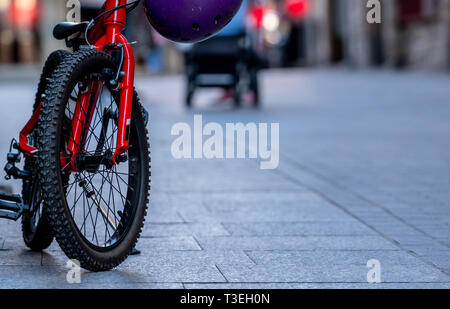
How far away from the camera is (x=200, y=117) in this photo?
11867mm

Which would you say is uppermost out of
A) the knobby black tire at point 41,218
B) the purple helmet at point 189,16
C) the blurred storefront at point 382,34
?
the purple helmet at point 189,16

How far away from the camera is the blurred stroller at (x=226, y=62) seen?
538 inches

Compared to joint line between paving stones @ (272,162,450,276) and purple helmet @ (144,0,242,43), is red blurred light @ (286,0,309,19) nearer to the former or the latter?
joint line between paving stones @ (272,162,450,276)

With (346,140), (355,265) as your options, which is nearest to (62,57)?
(355,265)

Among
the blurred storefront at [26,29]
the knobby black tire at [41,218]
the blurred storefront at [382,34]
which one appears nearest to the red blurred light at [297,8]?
the blurred storefront at [382,34]

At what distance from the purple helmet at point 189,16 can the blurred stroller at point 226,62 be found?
384 inches

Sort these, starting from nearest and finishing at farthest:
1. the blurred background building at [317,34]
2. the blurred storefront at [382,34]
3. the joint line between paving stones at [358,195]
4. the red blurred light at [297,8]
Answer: the joint line between paving stones at [358,195]
the blurred storefront at [382,34]
the blurred background building at [317,34]
the red blurred light at [297,8]

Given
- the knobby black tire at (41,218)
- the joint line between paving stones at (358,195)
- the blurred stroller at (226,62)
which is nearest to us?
the knobby black tire at (41,218)

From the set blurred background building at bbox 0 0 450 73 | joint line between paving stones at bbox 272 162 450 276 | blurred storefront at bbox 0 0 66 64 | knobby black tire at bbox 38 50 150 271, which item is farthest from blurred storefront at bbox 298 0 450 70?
knobby black tire at bbox 38 50 150 271

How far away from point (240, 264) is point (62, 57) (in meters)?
1.07

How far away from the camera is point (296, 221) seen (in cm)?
492

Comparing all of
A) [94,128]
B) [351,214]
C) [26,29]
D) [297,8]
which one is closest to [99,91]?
[94,128]

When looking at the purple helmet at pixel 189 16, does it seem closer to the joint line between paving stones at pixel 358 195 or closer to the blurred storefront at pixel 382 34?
the joint line between paving stones at pixel 358 195
